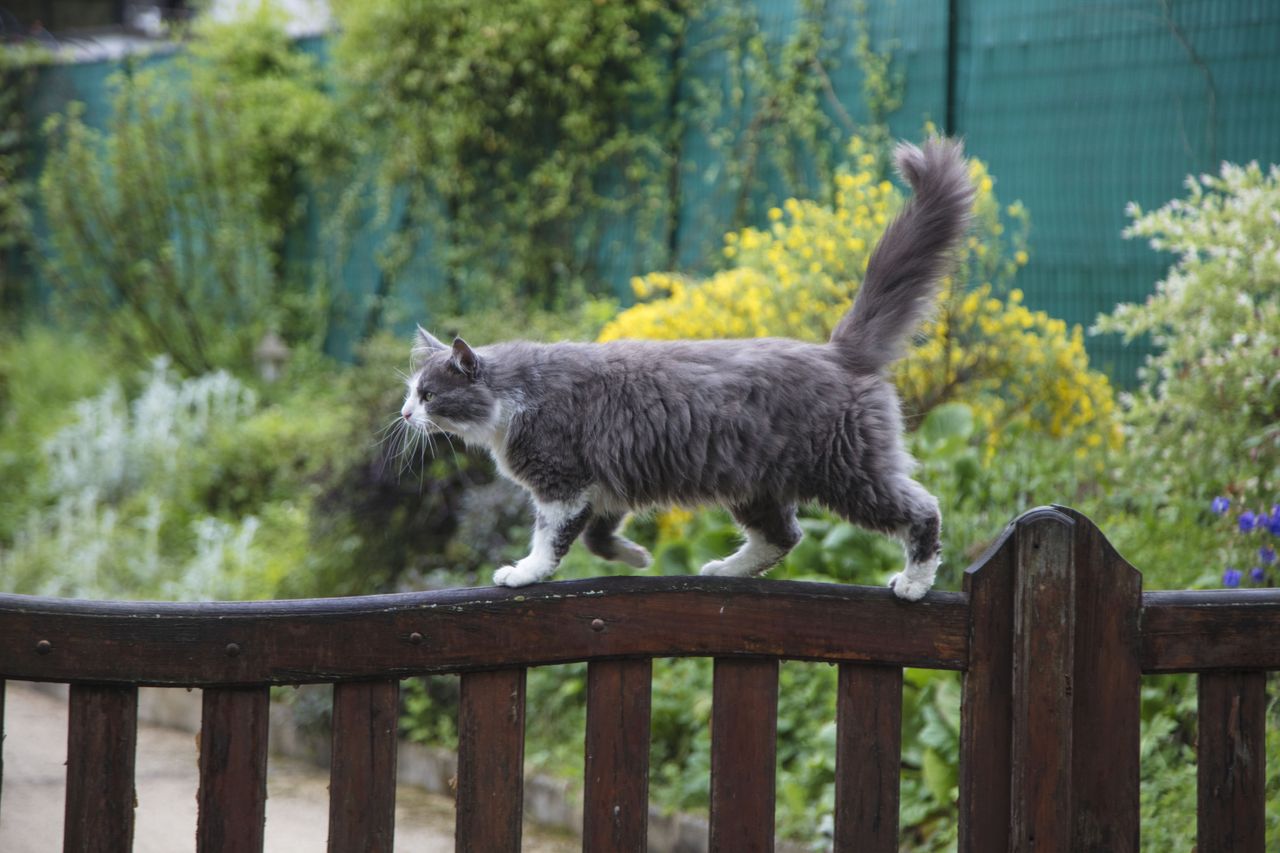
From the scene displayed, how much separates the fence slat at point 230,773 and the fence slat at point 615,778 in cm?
49

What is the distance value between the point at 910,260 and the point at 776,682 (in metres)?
0.85

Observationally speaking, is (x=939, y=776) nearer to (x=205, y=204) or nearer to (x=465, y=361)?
(x=465, y=361)

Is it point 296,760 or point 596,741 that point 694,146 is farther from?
point 596,741

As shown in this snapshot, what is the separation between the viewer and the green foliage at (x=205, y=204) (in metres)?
9.62

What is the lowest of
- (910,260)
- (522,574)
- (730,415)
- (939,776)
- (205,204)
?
(939,776)

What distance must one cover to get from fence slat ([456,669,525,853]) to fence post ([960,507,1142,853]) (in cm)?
70

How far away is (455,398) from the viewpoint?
7.82 ft

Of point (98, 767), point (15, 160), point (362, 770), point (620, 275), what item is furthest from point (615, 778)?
point (15, 160)

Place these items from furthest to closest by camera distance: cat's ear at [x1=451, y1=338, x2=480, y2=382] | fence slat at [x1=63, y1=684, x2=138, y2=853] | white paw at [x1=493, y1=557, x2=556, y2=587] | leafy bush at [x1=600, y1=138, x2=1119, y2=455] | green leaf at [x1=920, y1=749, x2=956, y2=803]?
leafy bush at [x1=600, y1=138, x2=1119, y2=455] < green leaf at [x1=920, y1=749, x2=956, y2=803] < cat's ear at [x1=451, y1=338, x2=480, y2=382] < white paw at [x1=493, y1=557, x2=556, y2=587] < fence slat at [x1=63, y1=684, x2=138, y2=853]

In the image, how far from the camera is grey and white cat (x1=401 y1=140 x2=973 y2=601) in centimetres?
222

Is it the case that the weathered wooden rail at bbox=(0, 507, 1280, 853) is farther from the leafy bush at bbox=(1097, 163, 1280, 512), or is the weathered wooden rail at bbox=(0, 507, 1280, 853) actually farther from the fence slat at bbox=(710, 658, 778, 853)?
the leafy bush at bbox=(1097, 163, 1280, 512)

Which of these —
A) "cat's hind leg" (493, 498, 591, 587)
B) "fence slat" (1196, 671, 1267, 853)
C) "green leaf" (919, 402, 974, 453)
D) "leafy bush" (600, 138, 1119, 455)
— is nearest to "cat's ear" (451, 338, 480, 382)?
"cat's hind leg" (493, 498, 591, 587)

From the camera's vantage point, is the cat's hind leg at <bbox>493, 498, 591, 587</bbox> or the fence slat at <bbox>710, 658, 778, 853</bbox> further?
the cat's hind leg at <bbox>493, 498, 591, 587</bbox>

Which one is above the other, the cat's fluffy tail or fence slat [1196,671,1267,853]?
the cat's fluffy tail
